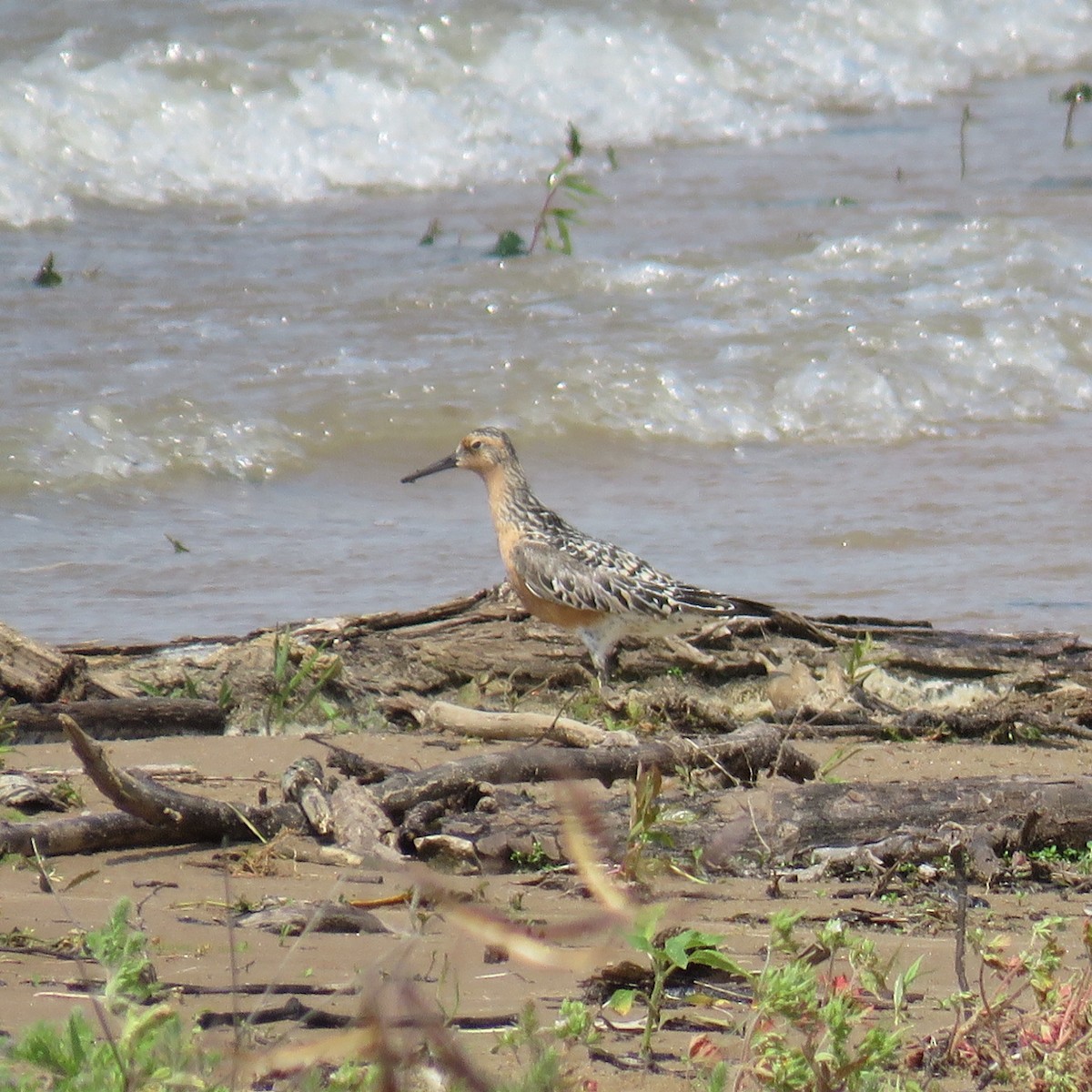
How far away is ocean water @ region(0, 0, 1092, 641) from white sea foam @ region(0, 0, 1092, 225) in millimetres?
38

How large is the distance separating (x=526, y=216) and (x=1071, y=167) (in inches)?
204

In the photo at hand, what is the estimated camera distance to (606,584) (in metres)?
6.35

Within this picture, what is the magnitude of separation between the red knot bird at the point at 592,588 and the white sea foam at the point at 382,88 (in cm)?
704

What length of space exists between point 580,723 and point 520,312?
7079 millimetres

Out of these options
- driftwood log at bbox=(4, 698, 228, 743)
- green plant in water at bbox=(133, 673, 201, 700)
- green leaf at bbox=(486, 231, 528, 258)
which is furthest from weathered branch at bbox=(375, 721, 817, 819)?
green leaf at bbox=(486, 231, 528, 258)

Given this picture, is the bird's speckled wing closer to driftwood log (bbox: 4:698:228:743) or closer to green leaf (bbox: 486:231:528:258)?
driftwood log (bbox: 4:698:228:743)

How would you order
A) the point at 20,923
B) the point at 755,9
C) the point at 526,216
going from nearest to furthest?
the point at 20,923, the point at 526,216, the point at 755,9

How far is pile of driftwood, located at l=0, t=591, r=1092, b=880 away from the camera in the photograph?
3688 millimetres

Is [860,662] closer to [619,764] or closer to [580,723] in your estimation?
[580,723]

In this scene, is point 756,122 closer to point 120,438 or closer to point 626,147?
point 626,147

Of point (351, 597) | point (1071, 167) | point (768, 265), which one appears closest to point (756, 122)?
point (1071, 167)

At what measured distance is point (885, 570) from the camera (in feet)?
24.5

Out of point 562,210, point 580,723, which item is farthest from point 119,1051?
point 562,210

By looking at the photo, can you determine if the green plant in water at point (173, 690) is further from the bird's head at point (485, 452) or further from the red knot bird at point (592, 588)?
the bird's head at point (485, 452)
